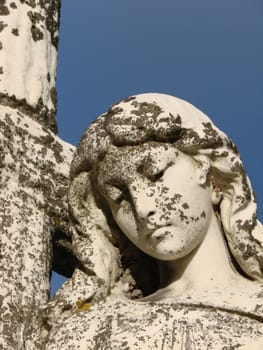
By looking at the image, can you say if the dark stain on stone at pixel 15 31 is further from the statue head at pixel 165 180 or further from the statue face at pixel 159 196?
the statue face at pixel 159 196

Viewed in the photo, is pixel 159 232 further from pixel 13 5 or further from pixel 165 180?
pixel 13 5

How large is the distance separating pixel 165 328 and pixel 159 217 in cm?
51

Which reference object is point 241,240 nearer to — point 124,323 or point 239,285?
point 239,285

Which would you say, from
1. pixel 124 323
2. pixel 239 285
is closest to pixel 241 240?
pixel 239 285

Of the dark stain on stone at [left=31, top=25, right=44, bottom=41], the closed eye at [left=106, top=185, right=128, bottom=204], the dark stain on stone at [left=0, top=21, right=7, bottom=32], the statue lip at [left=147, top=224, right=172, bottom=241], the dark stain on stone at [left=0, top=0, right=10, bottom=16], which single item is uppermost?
the dark stain on stone at [left=0, top=0, right=10, bottom=16]

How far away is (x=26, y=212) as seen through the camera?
724cm

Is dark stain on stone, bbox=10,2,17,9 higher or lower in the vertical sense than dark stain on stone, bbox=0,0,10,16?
higher

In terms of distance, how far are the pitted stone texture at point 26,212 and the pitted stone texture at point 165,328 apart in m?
0.30

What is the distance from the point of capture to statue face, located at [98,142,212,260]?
267 inches

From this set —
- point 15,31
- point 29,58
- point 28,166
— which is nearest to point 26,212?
point 28,166

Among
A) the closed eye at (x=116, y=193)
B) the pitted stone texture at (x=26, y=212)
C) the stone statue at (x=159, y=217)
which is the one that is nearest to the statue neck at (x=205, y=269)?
the stone statue at (x=159, y=217)

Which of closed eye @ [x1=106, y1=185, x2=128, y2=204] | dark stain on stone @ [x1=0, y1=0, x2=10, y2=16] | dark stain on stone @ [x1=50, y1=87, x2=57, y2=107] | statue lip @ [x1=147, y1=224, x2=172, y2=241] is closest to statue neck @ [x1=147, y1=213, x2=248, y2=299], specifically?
statue lip @ [x1=147, y1=224, x2=172, y2=241]

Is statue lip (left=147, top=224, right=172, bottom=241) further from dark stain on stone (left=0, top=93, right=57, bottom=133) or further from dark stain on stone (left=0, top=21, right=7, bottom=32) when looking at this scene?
dark stain on stone (left=0, top=21, right=7, bottom=32)

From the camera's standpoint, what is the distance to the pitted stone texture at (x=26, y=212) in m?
6.96
